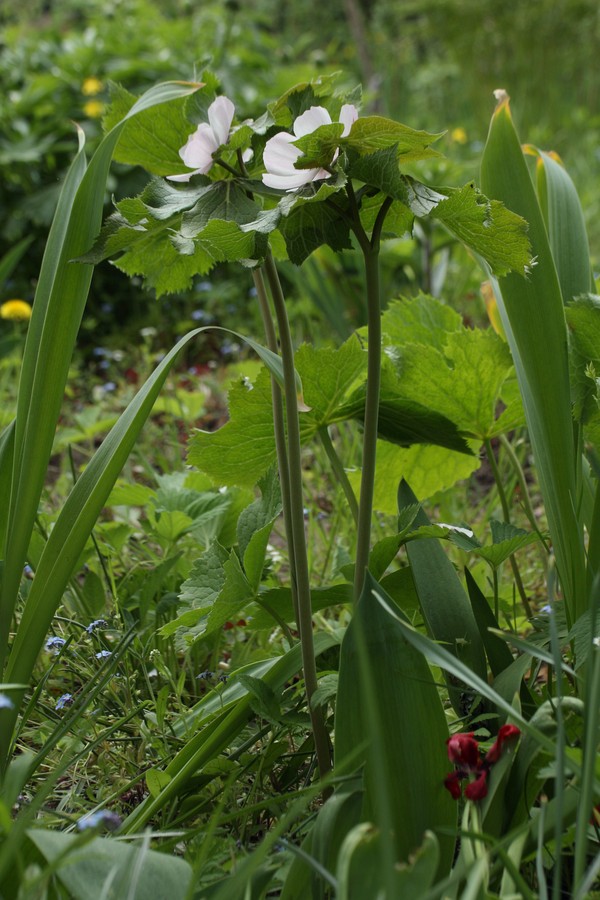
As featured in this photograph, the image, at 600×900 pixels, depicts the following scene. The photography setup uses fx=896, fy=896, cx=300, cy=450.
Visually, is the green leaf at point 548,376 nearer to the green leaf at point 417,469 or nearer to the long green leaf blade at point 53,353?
the green leaf at point 417,469

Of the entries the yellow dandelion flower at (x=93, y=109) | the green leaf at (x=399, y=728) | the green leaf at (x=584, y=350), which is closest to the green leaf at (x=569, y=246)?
the green leaf at (x=584, y=350)

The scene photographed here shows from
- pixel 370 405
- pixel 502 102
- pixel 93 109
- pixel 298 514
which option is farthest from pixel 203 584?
pixel 93 109

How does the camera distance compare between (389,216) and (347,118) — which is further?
(389,216)

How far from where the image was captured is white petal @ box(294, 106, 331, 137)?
77 cm

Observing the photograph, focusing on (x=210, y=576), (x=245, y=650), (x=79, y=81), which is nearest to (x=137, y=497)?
(x=245, y=650)

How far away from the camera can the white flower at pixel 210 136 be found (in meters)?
0.82

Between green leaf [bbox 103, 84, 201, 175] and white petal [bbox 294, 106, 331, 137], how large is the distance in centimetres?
20

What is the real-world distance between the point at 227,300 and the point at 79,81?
105cm

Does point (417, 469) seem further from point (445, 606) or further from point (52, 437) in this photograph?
point (52, 437)

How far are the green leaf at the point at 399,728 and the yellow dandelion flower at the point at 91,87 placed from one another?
302 centimetres

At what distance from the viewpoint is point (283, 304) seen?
86cm

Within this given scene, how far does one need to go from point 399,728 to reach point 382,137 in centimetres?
50

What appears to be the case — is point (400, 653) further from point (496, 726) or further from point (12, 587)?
point (12, 587)

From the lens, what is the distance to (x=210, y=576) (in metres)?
1.01
